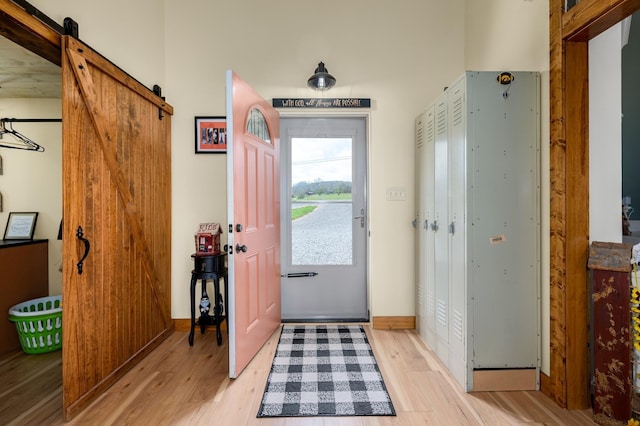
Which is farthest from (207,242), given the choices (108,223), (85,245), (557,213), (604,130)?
(604,130)

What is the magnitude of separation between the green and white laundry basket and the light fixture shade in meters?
2.81

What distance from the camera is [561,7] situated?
73.6 inches

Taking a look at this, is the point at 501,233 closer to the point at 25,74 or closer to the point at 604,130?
the point at 604,130

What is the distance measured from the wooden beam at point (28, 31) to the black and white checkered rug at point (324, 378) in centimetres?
232

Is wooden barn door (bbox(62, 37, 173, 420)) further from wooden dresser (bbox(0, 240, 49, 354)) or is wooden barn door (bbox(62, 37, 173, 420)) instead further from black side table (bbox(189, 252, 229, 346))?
wooden dresser (bbox(0, 240, 49, 354))

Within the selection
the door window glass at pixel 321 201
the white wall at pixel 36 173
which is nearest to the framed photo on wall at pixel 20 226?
the white wall at pixel 36 173

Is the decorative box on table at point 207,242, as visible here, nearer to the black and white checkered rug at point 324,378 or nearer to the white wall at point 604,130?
the black and white checkered rug at point 324,378

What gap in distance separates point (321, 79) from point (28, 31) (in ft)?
6.51

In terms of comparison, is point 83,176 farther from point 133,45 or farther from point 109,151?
point 133,45

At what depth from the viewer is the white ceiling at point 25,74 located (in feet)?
7.10

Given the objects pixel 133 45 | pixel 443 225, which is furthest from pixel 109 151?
pixel 443 225

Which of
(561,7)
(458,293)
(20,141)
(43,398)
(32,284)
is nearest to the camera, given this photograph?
(561,7)

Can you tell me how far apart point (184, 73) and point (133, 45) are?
54cm

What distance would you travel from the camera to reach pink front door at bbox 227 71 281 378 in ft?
7.22
